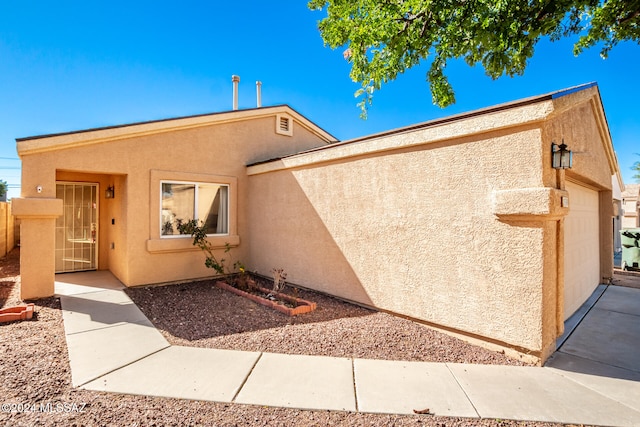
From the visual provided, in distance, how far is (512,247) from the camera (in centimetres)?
411

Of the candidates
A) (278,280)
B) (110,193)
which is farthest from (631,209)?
(110,193)

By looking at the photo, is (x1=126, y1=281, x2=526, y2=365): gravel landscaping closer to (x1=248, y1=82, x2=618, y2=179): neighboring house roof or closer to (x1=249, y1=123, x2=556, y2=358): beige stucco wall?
(x1=249, y1=123, x2=556, y2=358): beige stucco wall

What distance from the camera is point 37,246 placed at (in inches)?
252

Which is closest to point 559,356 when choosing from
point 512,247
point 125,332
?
point 512,247

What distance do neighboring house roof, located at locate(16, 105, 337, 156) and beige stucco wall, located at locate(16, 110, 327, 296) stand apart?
0.08 feet

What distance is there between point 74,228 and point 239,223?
529 centimetres

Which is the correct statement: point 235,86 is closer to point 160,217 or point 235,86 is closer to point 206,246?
point 160,217

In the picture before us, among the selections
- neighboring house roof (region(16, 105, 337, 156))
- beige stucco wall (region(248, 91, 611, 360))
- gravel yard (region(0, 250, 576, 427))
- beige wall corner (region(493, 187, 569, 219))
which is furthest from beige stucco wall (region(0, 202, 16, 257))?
beige wall corner (region(493, 187, 569, 219))

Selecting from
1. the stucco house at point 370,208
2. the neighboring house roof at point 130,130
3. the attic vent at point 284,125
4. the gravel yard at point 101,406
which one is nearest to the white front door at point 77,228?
the stucco house at point 370,208

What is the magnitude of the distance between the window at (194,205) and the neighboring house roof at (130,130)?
59.8 inches

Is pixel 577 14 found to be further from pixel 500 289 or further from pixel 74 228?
pixel 74 228

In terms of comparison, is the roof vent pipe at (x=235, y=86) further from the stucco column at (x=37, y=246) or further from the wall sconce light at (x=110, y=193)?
the stucco column at (x=37, y=246)

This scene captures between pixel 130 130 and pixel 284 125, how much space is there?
5159 millimetres

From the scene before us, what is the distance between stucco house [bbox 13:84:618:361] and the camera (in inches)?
161
